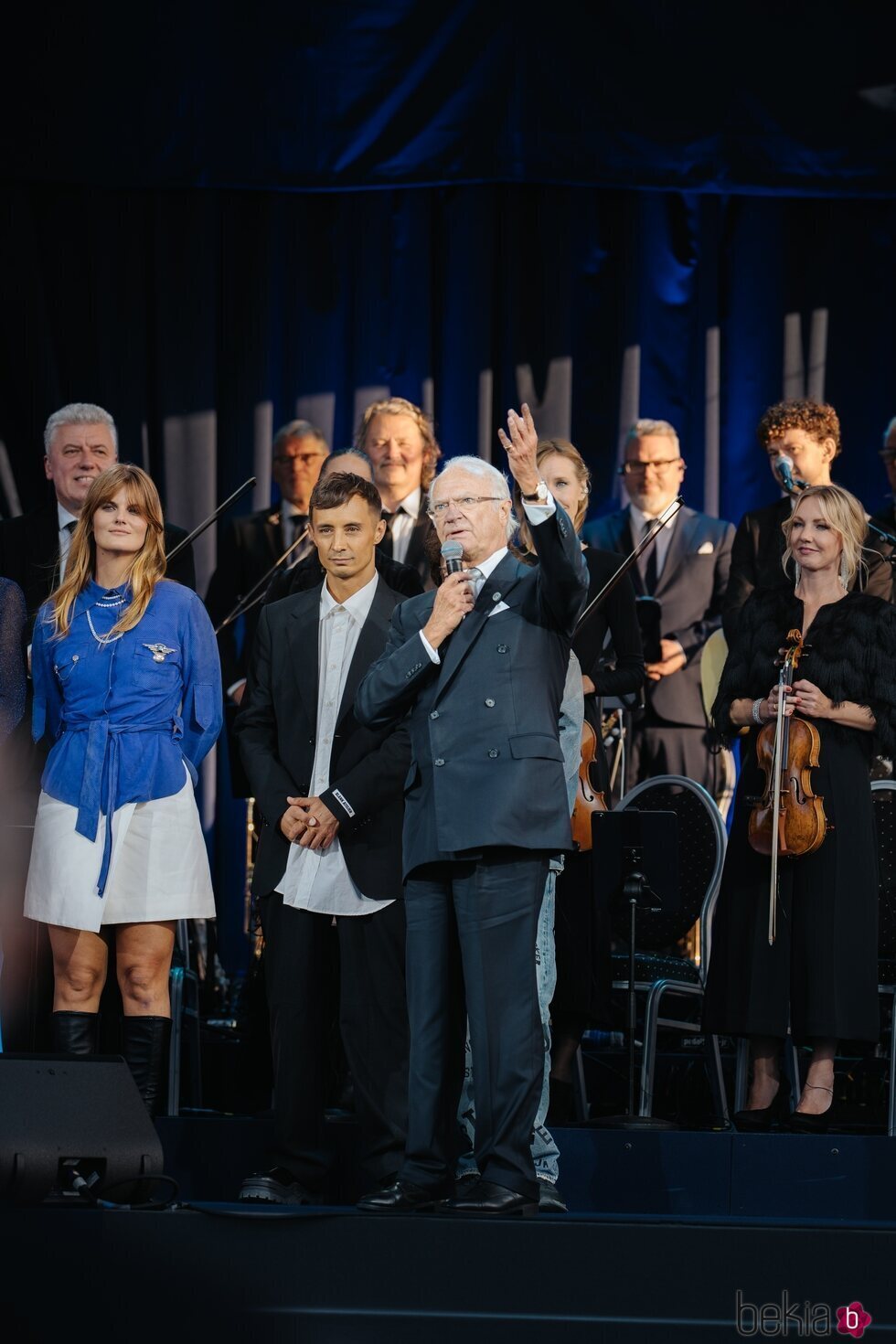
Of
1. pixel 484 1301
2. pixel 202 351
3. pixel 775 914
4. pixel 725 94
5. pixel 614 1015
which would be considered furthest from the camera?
pixel 202 351

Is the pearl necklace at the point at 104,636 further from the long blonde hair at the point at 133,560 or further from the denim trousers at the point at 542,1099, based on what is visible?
the denim trousers at the point at 542,1099

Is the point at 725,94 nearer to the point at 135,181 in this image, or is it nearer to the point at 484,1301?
the point at 135,181

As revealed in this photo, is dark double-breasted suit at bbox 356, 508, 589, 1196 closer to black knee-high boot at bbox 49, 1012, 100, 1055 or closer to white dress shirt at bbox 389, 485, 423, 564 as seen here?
black knee-high boot at bbox 49, 1012, 100, 1055

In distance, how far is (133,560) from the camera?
4246 mm

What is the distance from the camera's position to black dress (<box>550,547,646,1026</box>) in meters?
4.64

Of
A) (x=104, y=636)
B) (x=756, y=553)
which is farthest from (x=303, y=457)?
(x=104, y=636)

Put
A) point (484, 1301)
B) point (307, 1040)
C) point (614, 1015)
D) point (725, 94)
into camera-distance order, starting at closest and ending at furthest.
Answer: point (484, 1301), point (307, 1040), point (614, 1015), point (725, 94)

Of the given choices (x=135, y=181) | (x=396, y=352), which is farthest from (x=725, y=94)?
(x=135, y=181)

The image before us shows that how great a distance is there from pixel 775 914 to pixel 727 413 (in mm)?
3470

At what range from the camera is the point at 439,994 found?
352cm

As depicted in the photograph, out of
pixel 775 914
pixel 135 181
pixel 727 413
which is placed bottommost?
pixel 775 914

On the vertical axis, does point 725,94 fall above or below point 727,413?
above

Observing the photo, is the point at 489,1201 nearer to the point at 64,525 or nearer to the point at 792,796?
the point at 792,796

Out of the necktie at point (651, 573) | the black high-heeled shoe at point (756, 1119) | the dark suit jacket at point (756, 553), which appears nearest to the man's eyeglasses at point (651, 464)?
the necktie at point (651, 573)
